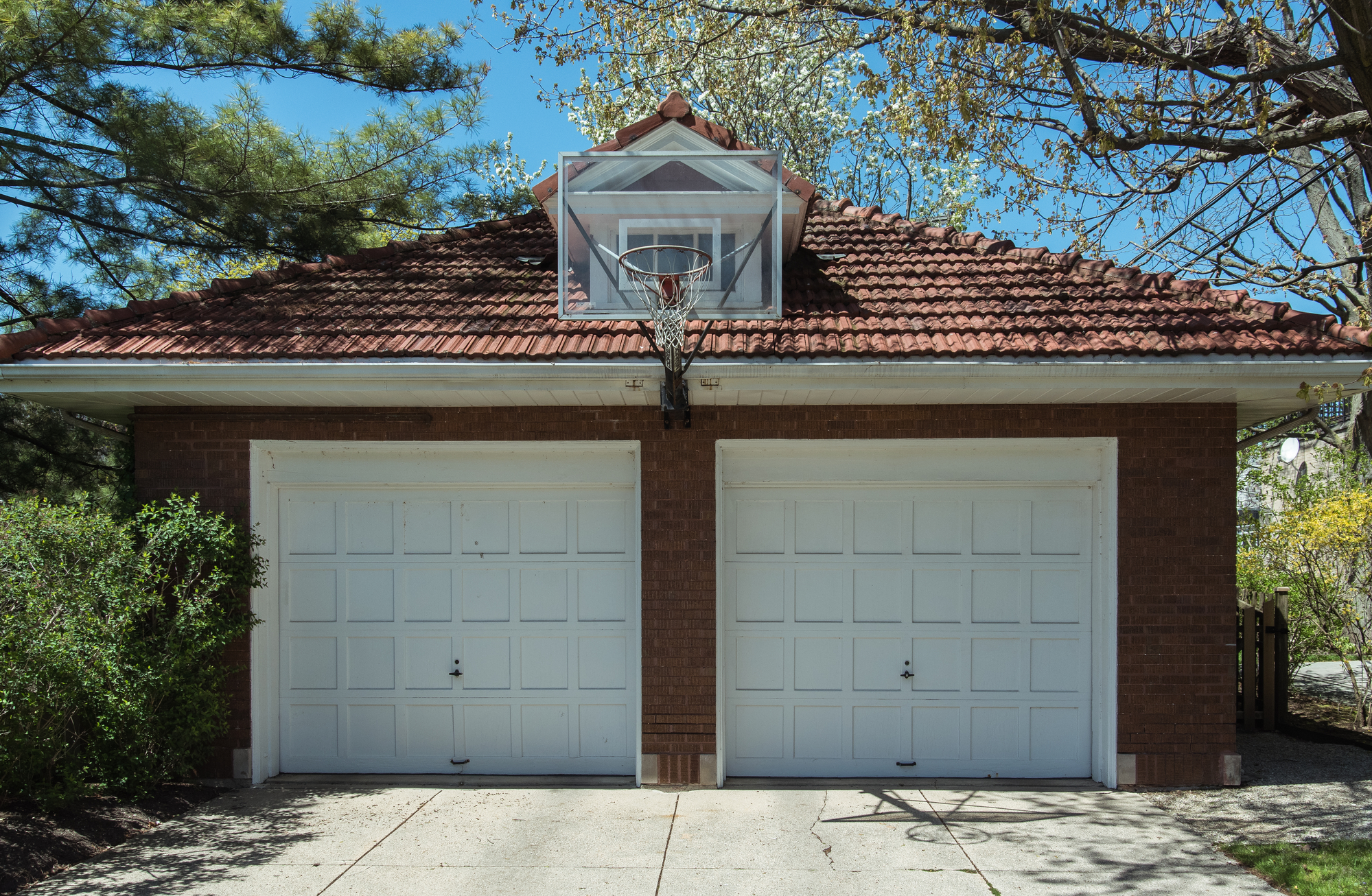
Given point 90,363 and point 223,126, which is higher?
point 223,126

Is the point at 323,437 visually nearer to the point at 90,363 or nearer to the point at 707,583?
the point at 90,363

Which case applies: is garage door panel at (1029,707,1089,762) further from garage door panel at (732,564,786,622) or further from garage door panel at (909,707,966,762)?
garage door panel at (732,564,786,622)

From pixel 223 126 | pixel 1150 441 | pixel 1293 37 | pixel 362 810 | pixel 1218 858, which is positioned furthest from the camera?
pixel 223 126

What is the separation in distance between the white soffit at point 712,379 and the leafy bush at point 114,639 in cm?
97

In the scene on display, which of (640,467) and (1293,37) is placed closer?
(640,467)

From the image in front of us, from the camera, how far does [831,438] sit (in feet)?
23.4

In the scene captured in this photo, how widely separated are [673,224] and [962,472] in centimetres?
291

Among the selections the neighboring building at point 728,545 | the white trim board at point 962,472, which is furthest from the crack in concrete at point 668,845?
the white trim board at point 962,472

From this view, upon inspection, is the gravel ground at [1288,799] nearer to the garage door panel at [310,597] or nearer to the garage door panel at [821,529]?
the garage door panel at [821,529]

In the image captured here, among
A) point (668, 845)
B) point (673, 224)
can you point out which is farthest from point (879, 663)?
point (673, 224)

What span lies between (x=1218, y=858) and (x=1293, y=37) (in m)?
7.50

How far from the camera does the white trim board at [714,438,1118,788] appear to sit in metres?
7.06

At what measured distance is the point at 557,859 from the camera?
5.50 meters

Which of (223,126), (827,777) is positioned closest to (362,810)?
(827,777)
